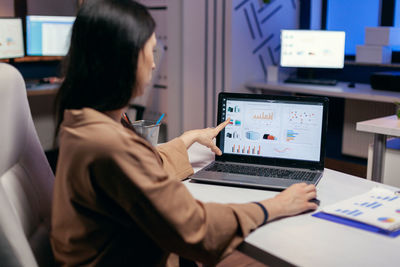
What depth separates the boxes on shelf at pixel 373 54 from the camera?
155 inches

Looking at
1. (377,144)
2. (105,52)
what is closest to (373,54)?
(377,144)

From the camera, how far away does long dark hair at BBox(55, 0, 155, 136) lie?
1.02 metres

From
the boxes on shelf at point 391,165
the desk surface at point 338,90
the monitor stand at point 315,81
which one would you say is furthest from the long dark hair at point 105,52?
the monitor stand at point 315,81

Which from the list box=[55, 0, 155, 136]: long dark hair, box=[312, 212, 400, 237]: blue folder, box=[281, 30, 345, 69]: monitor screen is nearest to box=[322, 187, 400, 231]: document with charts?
box=[312, 212, 400, 237]: blue folder

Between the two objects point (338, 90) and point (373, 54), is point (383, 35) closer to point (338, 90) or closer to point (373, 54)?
point (373, 54)

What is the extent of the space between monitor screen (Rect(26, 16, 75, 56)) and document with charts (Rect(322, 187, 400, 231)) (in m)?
3.46

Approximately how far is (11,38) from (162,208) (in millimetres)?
3653

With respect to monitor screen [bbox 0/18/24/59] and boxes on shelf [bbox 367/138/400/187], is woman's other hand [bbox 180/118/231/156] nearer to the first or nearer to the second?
boxes on shelf [bbox 367/138/400/187]

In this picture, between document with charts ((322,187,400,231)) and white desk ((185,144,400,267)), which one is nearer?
white desk ((185,144,400,267))

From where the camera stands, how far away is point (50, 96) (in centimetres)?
473

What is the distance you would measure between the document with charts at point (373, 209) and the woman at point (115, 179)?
287 mm

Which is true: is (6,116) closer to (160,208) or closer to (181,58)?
(160,208)

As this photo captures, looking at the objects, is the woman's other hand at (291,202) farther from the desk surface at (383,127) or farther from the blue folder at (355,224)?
the desk surface at (383,127)

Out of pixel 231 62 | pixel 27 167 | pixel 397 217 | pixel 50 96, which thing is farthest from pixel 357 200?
pixel 50 96
